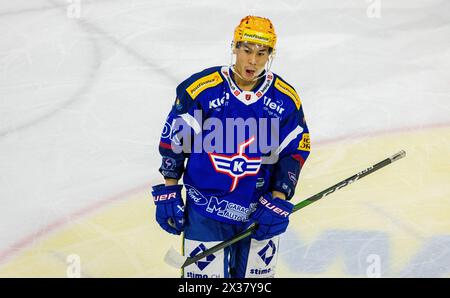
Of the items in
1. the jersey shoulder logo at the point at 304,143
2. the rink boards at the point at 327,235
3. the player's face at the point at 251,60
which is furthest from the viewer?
the rink boards at the point at 327,235

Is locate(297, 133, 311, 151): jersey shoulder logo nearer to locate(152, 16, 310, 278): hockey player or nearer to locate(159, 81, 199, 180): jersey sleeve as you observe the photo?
locate(152, 16, 310, 278): hockey player

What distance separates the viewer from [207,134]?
3.47m

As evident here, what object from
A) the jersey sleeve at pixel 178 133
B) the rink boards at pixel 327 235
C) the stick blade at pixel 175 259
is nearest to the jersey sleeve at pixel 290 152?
the jersey sleeve at pixel 178 133

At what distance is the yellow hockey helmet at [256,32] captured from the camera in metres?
3.45

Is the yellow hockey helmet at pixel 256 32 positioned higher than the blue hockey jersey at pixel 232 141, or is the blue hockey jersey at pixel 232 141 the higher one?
the yellow hockey helmet at pixel 256 32

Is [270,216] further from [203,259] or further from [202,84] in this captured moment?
[202,84]

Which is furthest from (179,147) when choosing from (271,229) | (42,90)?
(42,90)

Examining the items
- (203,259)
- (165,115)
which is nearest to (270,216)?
(203,259)

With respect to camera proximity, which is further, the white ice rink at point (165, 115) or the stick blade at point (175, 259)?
the white ice rink at point (165, 115)

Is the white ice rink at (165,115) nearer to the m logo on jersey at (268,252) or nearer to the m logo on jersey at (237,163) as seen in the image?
the m logo on jersey at (268,252)

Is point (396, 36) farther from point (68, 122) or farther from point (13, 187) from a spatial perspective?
point (13, 187)

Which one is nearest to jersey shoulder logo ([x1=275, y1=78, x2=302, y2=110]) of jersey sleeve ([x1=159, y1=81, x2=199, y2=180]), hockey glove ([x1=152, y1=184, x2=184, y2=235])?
jersey sleeve ([x1=159, y1=81, x2=199, y2=180])

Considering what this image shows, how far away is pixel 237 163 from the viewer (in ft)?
11.4

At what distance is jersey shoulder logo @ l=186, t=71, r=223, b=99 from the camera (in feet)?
11.3
